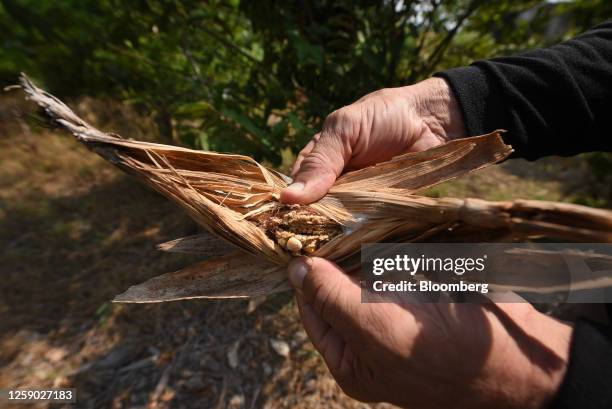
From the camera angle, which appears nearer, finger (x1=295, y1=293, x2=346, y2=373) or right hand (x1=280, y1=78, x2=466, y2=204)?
finger (x1=295, y1=293, x2=346, y2=373)

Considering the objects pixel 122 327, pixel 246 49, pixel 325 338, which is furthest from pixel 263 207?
pixel 122 327

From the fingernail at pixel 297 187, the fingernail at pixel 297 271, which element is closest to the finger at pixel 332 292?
the fingernail at pixel 297 271

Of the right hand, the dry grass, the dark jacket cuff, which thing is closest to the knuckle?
the right hand

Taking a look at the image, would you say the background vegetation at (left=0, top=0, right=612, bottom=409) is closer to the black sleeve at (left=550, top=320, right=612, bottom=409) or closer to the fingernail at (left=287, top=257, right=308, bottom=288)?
the fingernail at (left=287, top=257, right=308, bottom=288)

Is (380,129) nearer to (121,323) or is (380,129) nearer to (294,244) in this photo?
(294,244)

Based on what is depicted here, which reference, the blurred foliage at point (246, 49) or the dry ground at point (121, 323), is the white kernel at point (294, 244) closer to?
the blurred foliage at point (246, 49)
